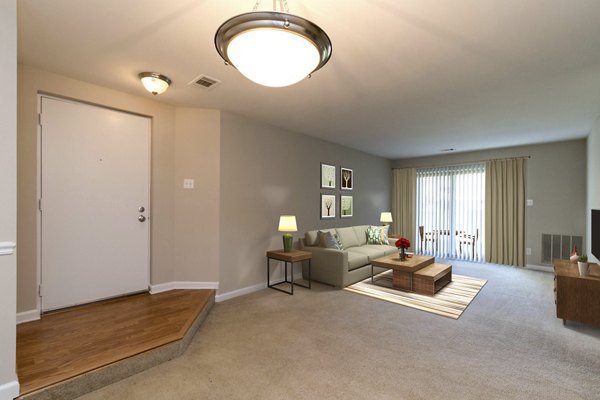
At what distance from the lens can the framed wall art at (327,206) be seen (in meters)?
5.41

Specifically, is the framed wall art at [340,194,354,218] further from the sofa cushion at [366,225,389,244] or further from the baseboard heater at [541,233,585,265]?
the baseboard heater at [541,233,585,265]

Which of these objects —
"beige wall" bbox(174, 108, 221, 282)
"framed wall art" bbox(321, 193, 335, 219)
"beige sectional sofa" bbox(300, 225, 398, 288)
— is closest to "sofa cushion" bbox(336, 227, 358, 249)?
"beige sectional sofa" bbox(300, 225, 398, 288)

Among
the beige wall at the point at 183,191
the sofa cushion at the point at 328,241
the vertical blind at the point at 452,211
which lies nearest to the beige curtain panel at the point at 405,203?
the vertical blind at the point at 452,211

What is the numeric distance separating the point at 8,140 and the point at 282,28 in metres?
1.80

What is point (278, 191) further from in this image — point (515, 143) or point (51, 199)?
point (515, 143)

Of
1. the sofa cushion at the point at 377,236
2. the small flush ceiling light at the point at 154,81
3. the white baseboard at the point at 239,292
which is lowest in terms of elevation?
the white baseboard at the point at 239,292

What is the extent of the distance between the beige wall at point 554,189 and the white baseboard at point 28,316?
767 cm

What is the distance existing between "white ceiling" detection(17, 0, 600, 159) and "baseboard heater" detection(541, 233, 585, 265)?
2.22 metres

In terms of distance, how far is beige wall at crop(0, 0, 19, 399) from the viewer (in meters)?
1.65

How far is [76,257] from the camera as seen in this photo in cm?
295

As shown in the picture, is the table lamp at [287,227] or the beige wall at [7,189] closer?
the beige wall at [7,189]

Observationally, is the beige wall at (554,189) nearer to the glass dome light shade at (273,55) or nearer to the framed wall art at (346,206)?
the framed wall art at (346,206)

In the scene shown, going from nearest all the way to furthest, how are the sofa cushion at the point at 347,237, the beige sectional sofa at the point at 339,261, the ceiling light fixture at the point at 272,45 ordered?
the ceiling light fixture at the point at 272,45 < the beige sectional sofa at the point at 339,261 < the sofa cushion at the point at 347,237

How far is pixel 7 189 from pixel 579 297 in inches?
192
